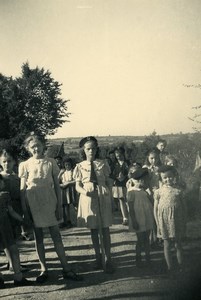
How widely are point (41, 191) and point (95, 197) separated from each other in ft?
1.93

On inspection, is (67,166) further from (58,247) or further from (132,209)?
(58,247)

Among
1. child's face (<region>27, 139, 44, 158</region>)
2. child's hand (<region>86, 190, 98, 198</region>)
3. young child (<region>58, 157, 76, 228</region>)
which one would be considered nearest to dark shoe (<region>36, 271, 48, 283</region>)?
child's hand (<region>86, 190, 98, 198</region>)

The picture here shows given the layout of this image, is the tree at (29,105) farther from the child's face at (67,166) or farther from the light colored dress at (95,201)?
the child's face at (67,166)

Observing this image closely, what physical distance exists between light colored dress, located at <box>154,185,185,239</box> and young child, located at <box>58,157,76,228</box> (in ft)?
10.2

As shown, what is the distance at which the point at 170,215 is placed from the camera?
3732 millimetres

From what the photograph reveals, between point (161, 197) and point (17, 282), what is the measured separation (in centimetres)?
165

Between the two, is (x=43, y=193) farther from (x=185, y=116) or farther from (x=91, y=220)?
(x=185, y=116)

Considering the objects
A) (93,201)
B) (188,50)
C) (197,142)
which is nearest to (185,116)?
(197,142)

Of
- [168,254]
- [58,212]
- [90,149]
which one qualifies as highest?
[90,149]

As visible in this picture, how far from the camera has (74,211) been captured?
8484mm

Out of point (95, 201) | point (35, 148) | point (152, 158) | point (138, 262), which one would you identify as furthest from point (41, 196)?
point (152, 158)

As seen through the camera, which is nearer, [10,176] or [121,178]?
[10,176]

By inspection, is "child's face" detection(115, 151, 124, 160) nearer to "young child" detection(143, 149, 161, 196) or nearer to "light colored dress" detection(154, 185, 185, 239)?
"young child" detection(143, 149, 161, 196)

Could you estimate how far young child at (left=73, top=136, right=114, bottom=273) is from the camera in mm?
3871
